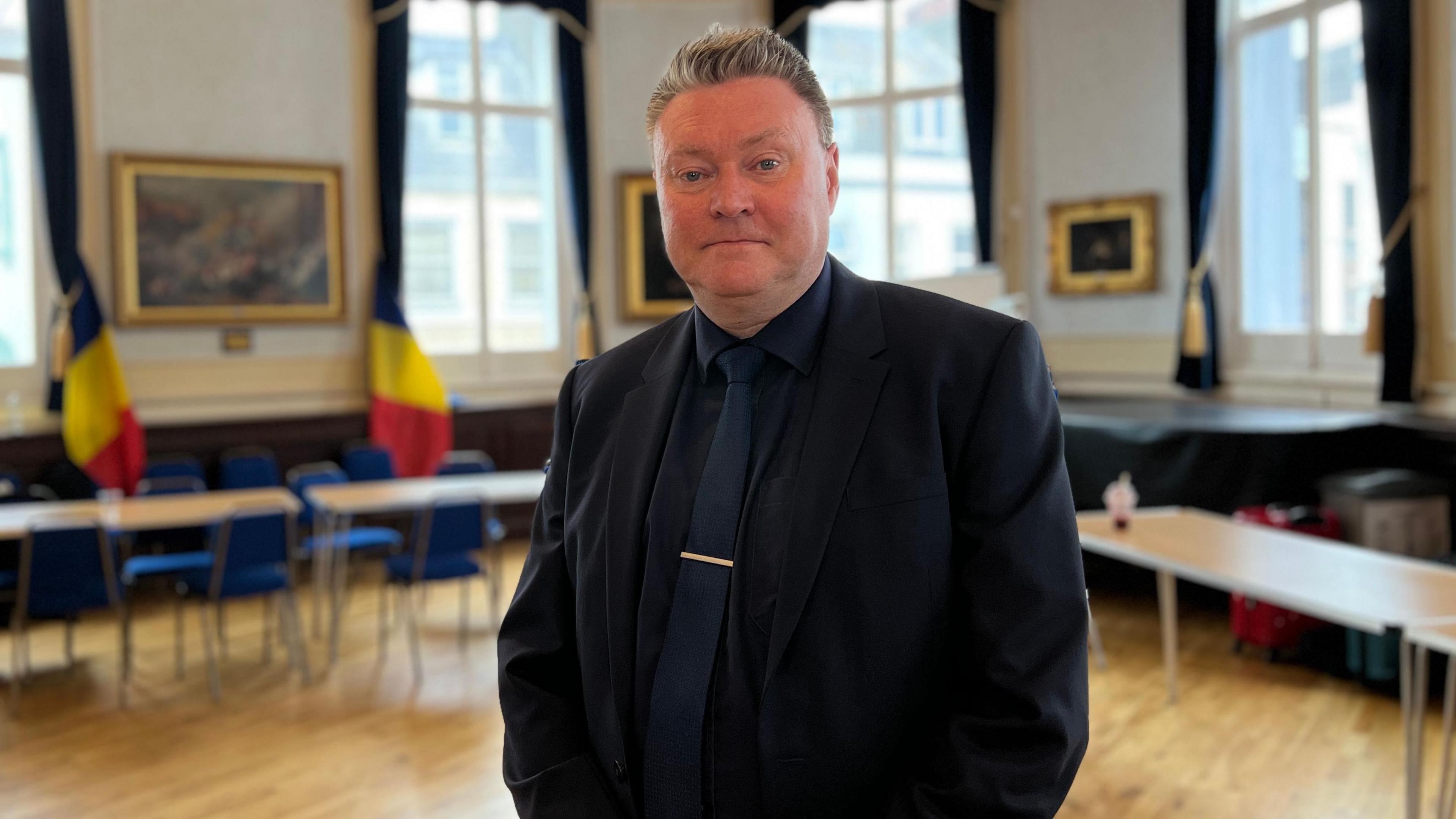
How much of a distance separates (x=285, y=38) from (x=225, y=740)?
544 cm

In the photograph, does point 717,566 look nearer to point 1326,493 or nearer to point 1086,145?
point 1326,493

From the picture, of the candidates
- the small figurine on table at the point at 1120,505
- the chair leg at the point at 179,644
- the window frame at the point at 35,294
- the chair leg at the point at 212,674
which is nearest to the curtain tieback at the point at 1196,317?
the small figurine on table at the point at 1120,505

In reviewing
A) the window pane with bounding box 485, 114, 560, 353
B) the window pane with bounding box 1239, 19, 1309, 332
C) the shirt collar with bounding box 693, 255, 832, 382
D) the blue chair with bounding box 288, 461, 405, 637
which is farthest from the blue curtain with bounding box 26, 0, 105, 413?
the window pane with bounding box 1239, 19, 1309, 332

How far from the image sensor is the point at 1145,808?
3.78 metres

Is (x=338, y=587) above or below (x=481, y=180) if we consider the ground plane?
below

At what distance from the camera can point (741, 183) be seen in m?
1.25

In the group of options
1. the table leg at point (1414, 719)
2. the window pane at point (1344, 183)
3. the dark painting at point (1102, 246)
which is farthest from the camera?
the dark painting at point (1102, 246)

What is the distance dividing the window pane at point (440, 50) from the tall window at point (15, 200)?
2.59m

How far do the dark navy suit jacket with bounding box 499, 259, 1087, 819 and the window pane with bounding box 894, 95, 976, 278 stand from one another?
815 centimetres

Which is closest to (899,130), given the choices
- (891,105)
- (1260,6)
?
(891,105)

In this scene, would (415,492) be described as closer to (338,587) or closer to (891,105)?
(338,587)

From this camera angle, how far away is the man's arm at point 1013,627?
1.21 metres

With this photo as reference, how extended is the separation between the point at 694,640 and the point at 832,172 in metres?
0.58

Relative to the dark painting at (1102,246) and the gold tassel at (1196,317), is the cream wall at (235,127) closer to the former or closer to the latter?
the dark painting at (1102,246)
